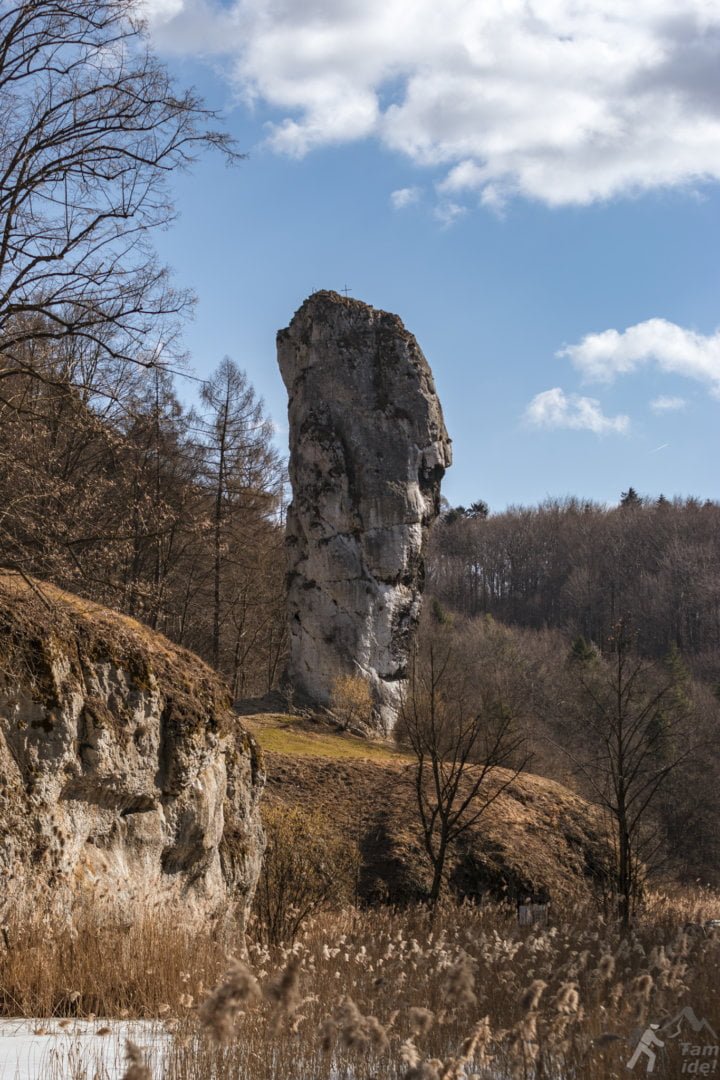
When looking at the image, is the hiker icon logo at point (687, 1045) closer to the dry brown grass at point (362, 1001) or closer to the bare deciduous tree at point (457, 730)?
the dry brown grass at point (362, 1001)

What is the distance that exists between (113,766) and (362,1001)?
11.1 feet

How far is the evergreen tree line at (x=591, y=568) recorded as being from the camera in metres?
68.8

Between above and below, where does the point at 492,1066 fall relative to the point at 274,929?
above

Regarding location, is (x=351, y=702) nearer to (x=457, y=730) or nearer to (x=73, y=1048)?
(x=457, y=730)

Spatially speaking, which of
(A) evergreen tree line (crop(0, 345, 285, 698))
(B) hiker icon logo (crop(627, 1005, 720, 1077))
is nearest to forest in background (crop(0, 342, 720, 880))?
(A) evergreen tree line (crop(0, 345, 285, 698))

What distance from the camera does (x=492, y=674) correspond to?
45.2 metres

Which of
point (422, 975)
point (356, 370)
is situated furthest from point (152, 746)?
point (356, 370)

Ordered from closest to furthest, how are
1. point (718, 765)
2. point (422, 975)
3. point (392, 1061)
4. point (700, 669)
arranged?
point (392, 1061)
point (422, 975)
point (718, 765)
point (700, 669)

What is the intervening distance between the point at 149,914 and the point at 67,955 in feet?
3.79

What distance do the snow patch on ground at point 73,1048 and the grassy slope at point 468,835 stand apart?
11318mm

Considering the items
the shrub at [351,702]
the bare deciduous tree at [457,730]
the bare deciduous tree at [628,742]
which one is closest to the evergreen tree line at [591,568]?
the bare deciduous tree at [457,730]

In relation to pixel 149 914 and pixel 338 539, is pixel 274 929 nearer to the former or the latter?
pixel 149 914

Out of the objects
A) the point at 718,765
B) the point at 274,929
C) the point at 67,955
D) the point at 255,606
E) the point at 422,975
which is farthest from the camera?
the point at 718,765

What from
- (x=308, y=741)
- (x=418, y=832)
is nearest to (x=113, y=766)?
(x=418, y=832)
